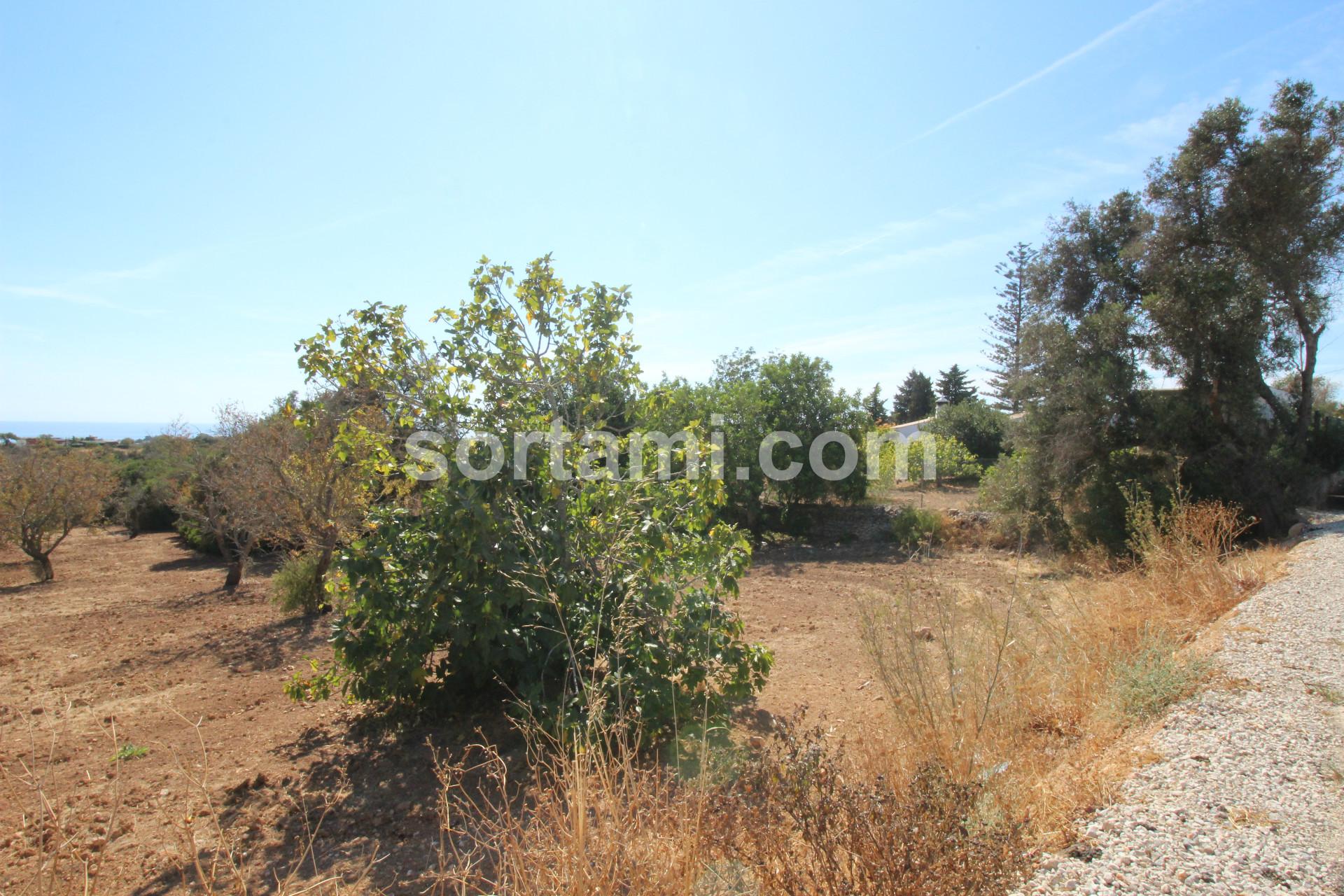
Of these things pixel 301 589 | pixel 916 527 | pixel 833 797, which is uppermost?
pixel 916 527

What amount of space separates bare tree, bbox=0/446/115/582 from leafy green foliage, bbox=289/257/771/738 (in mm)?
8969

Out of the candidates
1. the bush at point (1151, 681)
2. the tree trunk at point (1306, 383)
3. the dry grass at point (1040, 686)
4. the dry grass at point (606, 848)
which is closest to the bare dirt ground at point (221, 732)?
the dry grass at point (1040, 686)

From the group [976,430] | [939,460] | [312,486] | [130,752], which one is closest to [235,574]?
[312,486]

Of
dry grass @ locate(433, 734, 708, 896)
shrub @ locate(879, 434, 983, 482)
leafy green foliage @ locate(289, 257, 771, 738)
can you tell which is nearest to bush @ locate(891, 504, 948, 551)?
shrub @ locate(879, 434, 983, 482)

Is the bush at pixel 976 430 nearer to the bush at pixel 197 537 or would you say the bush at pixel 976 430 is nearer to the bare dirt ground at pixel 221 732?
the bare dirt ground at pixel 221 732

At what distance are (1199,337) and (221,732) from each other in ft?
37.2

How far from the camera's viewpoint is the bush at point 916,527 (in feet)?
36.1

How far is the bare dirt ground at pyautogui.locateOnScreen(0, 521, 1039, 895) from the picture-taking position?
2.80m

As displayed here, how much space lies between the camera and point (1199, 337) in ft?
30.0

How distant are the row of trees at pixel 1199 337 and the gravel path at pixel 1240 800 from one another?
5977 mm

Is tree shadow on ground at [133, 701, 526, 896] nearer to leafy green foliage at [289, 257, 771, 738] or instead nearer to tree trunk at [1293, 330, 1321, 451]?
leafy green foliage at [289, 257, 771, 738]

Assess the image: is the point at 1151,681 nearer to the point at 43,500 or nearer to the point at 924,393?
the point at 43,500

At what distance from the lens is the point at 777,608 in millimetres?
7293

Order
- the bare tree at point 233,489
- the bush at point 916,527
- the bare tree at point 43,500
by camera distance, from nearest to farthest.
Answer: the bare tree at point 233,489 → the bare tree at point 43,500 → the bush at point 916,527
